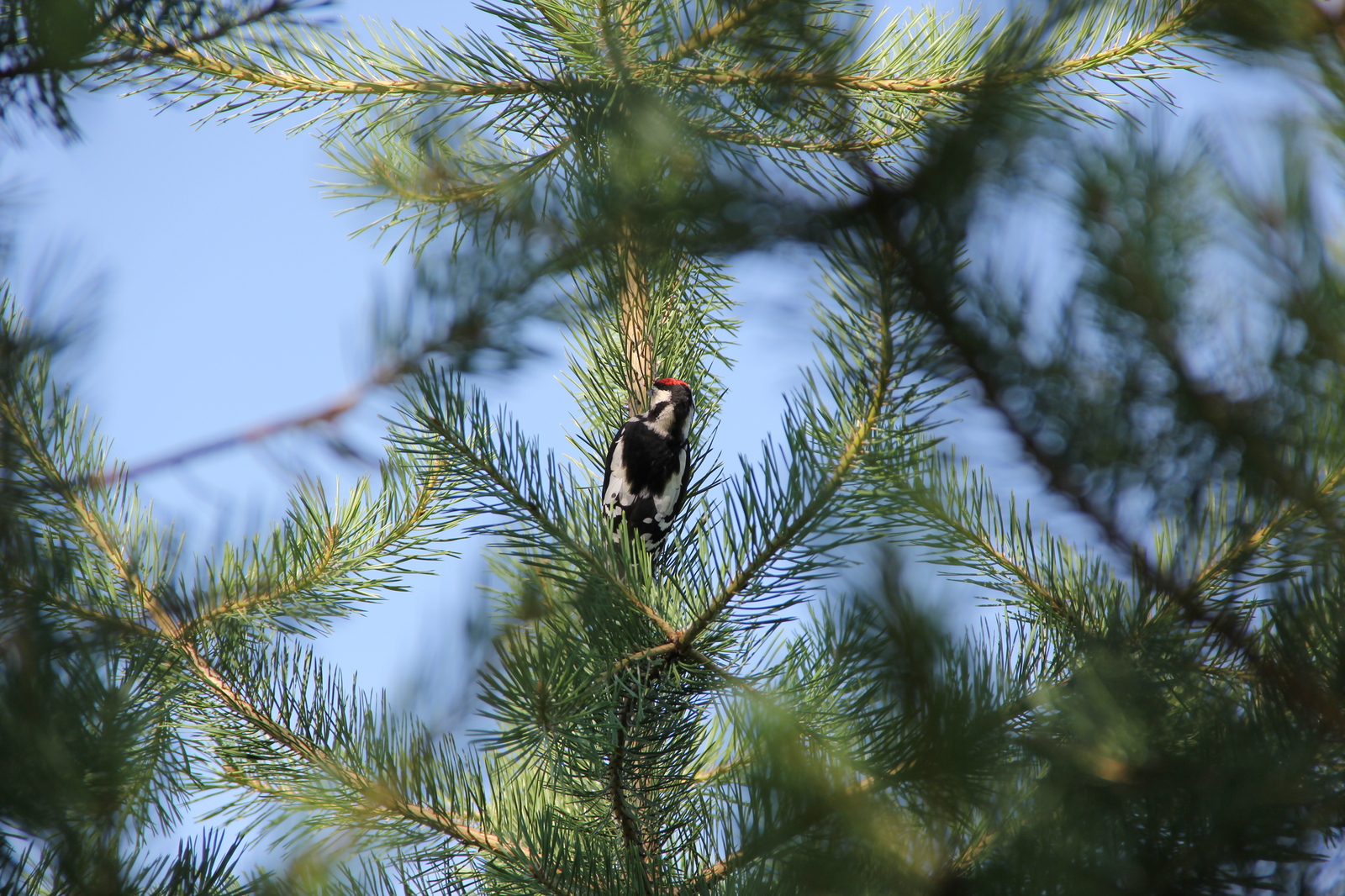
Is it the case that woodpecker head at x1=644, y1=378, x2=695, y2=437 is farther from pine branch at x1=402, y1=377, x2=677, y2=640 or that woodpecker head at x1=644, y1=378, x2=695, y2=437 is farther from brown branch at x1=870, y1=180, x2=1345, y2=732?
brown branch at x1=870, y1=180, x2=1345, y2=732

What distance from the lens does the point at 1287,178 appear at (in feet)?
1.85

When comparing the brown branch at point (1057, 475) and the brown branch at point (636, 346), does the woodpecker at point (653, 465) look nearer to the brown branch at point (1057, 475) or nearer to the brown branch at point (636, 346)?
the brown branch at point (636, 346)

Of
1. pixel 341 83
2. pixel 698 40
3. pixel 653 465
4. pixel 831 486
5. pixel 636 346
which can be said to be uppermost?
pixel 341 83

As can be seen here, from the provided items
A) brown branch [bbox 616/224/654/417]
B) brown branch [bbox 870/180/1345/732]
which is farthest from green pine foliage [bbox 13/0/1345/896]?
brown branch [bbox 616/224/654/417]

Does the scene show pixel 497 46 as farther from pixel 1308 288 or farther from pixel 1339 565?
pixel 1339 565

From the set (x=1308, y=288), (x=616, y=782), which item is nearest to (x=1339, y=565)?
(x=1308, y=288)

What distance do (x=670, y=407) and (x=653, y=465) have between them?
0.34 meters

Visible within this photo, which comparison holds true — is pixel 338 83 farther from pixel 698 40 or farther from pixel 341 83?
pixel 698 40

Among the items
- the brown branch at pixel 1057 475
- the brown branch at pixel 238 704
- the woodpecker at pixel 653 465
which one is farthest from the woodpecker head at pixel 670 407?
the brown branch at pixel 1057 475

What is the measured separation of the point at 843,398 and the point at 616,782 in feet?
2.46

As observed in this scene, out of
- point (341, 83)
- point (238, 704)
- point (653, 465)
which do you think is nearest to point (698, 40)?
point (341, 83)

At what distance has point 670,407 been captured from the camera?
1.94m

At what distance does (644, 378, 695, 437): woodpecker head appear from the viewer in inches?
74.3

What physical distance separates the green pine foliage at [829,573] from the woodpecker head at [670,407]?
44cm
